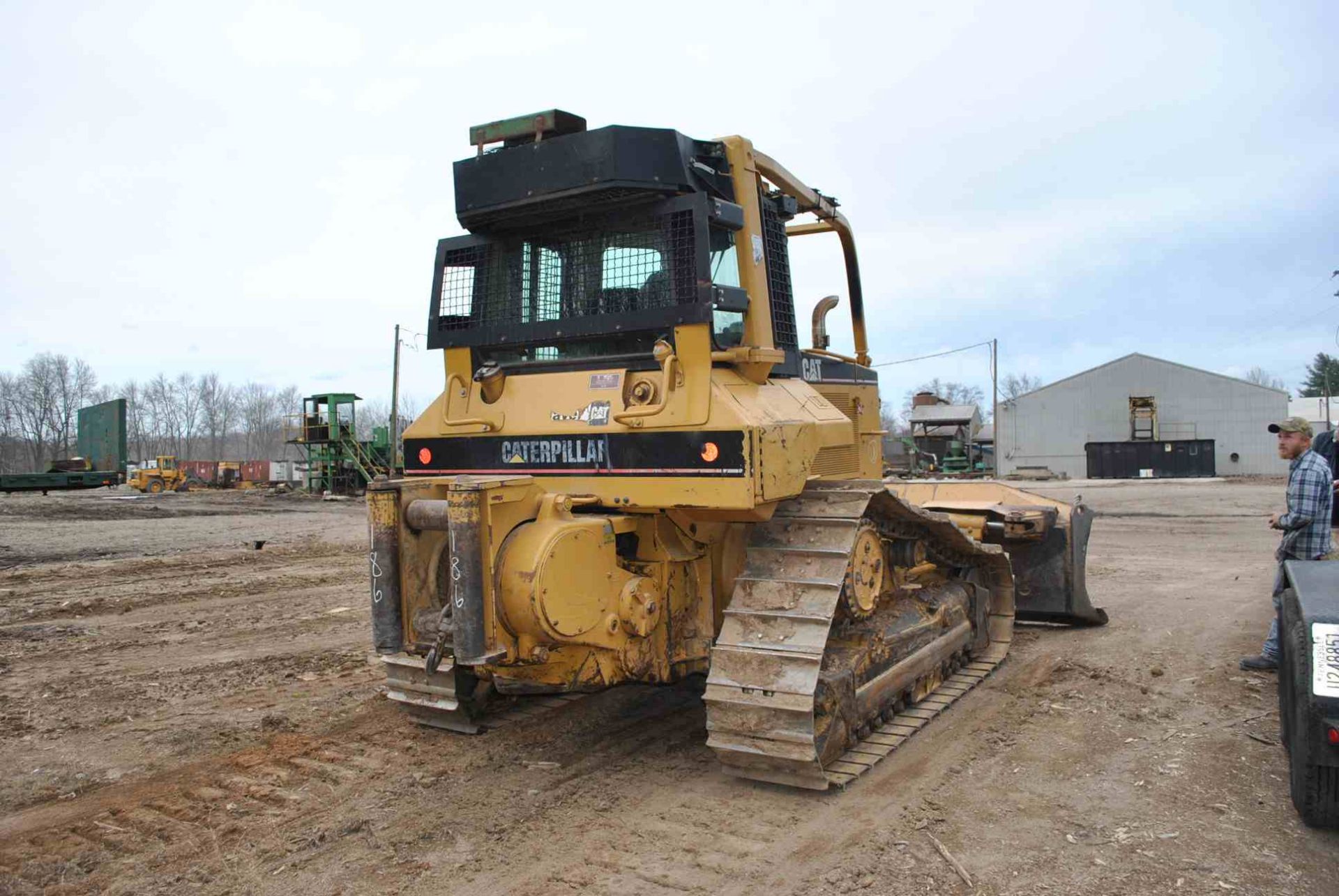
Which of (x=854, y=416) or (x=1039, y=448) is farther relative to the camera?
(x=1039, y=448)

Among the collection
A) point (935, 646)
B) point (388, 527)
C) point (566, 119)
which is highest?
point (566, 119)

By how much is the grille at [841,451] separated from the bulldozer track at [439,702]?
2.29m

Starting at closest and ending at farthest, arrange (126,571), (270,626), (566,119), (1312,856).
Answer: (1312,856), (566,119), (270,626), (126,571)

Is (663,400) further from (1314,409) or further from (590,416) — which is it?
(1314,409)

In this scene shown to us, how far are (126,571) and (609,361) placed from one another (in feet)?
35.3

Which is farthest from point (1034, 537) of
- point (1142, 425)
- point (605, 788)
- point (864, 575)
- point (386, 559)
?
point (1142, 425)

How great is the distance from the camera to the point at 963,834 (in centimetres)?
423

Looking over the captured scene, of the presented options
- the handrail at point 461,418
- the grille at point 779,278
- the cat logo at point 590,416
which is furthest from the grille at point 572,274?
the grille at point 779,278

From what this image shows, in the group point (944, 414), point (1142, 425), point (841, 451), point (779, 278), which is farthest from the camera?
point (944, 414)

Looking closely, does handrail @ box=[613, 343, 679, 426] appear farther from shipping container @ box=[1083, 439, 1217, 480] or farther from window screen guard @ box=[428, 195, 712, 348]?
shipping container @ box=[1083, 439, 1217, 480]

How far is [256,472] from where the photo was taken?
49.8 meters

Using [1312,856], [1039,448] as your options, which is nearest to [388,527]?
[1312,856]

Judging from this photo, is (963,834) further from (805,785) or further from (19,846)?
(19,846)

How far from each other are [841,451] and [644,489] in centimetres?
189
